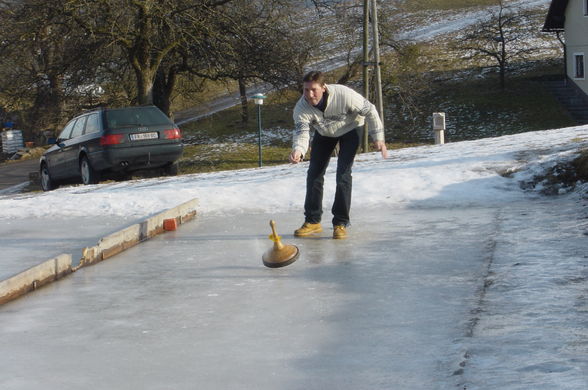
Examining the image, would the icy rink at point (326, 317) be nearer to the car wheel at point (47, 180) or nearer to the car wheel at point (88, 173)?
the car wheel at point (88, 173)

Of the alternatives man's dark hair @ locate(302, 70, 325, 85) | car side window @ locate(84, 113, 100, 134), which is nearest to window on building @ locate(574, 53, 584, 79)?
car side window @ locate(84, 113, 100, 134)

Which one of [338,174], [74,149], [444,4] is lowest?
[338,174]

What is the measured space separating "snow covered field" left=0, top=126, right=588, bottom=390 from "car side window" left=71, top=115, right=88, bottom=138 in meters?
7.24

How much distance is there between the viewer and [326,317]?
15.3ft

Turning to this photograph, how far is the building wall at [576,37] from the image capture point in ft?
129

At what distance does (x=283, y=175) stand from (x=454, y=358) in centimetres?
884

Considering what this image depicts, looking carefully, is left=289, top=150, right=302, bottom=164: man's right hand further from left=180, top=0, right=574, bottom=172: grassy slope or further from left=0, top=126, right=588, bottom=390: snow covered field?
left=180, top=0, right=574, bottom=172: grassy slope

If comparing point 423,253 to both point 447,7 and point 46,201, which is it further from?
point 447,7

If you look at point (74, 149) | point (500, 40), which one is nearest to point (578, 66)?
point (500, 40)

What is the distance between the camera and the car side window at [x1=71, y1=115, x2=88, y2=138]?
17047 millimetres

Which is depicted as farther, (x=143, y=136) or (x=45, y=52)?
(x=45, y=52)

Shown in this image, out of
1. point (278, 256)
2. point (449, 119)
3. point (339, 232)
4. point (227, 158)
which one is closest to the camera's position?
point (278, 256)

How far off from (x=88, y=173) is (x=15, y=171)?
60.2 feet

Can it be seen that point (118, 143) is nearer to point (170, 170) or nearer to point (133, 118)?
point (133, 118)
